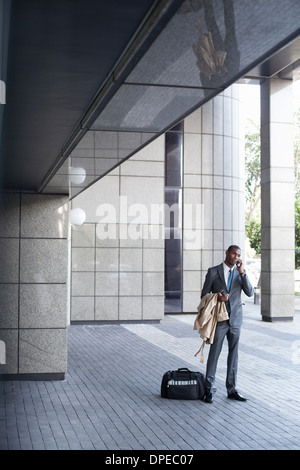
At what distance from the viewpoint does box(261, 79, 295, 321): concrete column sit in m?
17.5

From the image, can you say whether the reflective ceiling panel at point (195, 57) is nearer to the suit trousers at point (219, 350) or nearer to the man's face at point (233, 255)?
the man's face at point (233, 255)

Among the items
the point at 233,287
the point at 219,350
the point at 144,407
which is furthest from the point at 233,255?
the point at 144,407

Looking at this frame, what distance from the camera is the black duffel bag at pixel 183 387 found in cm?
816

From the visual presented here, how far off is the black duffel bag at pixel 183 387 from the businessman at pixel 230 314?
0.13 m

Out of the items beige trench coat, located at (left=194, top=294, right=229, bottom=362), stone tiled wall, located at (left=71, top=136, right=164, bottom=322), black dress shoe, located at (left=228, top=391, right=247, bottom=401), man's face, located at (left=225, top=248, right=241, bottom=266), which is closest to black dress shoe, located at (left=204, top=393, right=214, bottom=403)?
black dress shoe, located at (left=228, top=391, right=247, bottom=401)

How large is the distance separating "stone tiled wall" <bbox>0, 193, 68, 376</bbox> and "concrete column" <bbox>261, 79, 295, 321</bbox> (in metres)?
9.06

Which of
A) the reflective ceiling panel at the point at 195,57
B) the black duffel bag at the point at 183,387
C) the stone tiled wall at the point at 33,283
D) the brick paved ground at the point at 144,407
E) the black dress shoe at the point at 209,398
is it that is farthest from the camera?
the stone tiled wall at the point at 33,283

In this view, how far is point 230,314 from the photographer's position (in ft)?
26.4

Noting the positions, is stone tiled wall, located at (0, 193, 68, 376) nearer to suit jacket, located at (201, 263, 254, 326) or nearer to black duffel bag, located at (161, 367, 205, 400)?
black duffel bag, located at (161, 367, 205, 400)

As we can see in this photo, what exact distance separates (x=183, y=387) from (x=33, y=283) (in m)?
2.79

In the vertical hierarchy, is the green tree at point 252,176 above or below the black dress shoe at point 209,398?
above

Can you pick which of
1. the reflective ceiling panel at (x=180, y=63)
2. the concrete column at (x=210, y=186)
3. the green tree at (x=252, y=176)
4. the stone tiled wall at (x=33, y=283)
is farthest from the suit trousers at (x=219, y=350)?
the green tree at (x=252, y=176)

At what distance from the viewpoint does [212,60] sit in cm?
309

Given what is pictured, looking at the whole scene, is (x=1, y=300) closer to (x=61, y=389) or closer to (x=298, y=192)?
(x=61, y=389)
